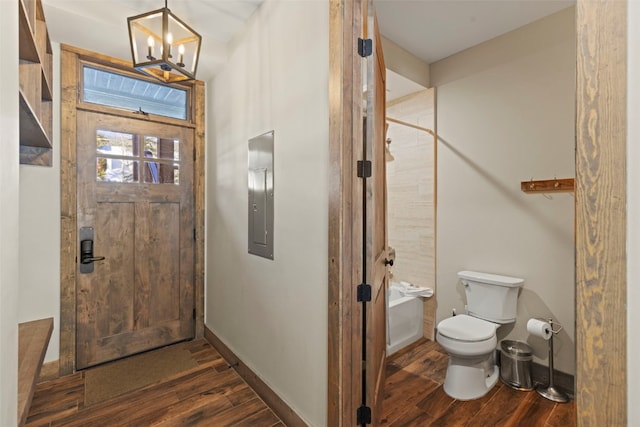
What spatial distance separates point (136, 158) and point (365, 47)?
2.26 metres

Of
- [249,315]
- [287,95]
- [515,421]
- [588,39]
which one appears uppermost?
[287,95]

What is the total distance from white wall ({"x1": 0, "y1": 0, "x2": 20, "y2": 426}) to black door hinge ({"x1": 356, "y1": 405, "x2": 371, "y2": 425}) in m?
1.35

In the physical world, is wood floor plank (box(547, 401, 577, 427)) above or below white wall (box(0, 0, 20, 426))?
below

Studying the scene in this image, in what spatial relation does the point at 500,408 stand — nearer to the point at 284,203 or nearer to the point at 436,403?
the point at 436,403

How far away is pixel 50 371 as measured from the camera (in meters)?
2.38

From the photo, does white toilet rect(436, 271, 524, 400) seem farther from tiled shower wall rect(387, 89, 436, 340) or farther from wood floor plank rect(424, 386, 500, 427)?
tiled shower wall rect(387, 89, 436, 340)

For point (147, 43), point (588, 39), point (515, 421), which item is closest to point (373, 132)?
point (588, 39)

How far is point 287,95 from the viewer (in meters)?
1.93

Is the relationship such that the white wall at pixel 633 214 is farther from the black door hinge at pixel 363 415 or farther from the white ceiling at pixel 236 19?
the white ceiling at pixel 236 19

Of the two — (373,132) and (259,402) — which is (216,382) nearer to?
(259,402)

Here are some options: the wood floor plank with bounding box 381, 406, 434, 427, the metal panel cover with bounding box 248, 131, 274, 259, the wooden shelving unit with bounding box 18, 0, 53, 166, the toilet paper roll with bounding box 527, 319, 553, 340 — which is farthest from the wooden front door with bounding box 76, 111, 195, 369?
the toilet paper roll with bounding box 527, 319, 553, 340

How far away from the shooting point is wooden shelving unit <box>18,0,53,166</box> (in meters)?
1.26

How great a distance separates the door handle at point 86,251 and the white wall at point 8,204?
76.3 inches

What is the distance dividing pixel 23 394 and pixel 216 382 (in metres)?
1.44
